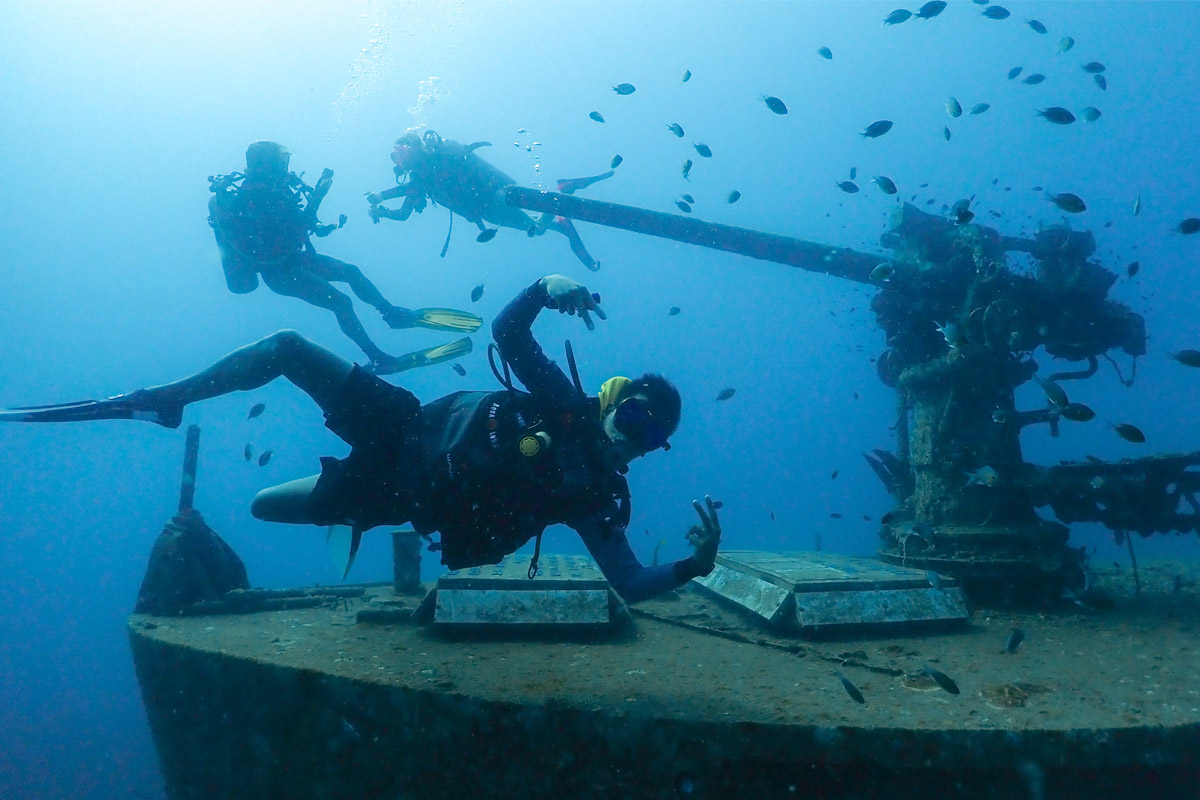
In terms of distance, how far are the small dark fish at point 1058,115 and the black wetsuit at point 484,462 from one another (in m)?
8.55

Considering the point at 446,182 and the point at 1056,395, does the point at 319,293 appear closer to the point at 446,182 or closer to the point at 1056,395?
the point at 446,182

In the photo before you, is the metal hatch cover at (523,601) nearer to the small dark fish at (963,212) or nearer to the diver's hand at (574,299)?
the diver's hand at (574,299)

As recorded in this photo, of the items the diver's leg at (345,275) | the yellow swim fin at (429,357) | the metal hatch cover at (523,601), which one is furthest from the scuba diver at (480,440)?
the diver's leg at (345,275)

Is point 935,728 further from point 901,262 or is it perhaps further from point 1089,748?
point 901,262

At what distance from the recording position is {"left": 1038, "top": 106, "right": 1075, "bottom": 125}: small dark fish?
8.04 meters

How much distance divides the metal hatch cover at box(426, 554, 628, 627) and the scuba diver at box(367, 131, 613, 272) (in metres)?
7.21

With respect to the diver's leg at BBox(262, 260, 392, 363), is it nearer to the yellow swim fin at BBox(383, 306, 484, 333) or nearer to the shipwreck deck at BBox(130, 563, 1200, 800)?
the yellow swim fin at BBox(383, 306, 484, 333)

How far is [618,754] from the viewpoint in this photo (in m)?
3.50

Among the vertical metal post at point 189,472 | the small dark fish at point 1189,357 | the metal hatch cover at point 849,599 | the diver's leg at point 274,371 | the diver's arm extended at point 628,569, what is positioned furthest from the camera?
the vertical metal post at point 189,472

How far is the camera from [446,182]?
1181 cm

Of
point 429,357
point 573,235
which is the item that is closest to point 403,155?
point 573,235

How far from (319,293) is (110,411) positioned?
5965 mm

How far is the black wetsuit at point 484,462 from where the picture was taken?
11.8 feet

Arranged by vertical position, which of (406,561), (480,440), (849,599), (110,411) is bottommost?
(849,599)
